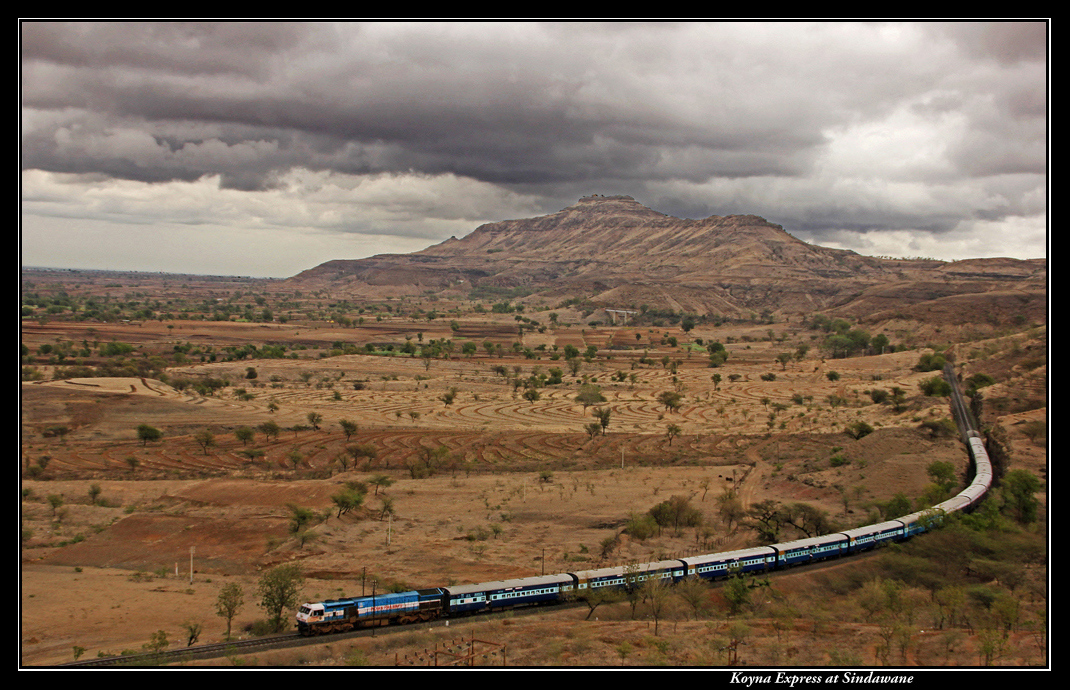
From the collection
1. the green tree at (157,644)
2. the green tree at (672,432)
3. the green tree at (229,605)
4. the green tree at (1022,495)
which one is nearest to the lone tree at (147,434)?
the green tree at (229,605)

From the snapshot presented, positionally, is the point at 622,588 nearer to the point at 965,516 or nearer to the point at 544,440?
the point at 965,516

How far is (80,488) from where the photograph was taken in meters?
57.9

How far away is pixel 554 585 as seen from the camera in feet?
106

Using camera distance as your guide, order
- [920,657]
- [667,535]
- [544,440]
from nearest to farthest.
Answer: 1. [920,657]
2. [667,535]
3. [544,440]

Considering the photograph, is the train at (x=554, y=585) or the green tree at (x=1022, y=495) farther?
the green tree at (x=1022, y=495)

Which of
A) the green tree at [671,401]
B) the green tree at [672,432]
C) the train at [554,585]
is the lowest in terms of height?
the train at [554,585]

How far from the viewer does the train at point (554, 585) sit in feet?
97.5

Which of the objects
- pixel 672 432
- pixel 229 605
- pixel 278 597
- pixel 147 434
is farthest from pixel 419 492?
pixel 147 434

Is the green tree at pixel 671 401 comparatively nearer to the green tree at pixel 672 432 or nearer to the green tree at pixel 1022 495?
the green tree at pixel 672 432

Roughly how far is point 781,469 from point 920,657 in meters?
38.5

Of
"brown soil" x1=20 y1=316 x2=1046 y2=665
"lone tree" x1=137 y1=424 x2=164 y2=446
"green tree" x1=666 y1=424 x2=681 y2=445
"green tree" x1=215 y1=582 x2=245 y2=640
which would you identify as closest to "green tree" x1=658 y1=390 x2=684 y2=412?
"brown soil" x1=20 y1=316 x2=1046 y2=665

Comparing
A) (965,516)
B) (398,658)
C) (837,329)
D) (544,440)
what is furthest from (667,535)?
(837,329)

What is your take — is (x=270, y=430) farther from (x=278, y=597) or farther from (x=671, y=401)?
(x=671, y=401)
